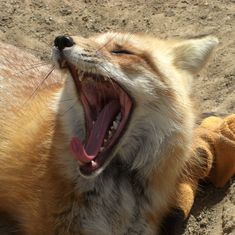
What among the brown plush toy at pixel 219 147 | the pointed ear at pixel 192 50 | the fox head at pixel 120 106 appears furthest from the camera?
the brown plush toy at pixel 219 147

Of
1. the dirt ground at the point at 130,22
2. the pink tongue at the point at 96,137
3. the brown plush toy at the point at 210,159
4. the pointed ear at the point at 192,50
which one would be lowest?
the brown plush toy at the point at 210,159

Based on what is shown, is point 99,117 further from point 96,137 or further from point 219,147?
point 219,147

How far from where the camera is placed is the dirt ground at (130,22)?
6.40 m

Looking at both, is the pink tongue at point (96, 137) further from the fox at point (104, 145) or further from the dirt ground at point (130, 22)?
the dirt ground at point (130, 22)

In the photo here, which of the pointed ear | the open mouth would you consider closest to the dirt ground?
the pointed ear

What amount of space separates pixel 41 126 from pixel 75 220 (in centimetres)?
84

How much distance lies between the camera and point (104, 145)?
165 inches

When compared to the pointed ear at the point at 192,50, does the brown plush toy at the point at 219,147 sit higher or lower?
lower

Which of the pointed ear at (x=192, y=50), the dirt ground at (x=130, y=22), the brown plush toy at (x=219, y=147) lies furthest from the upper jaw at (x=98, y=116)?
the dirt ground at (x=130, y=22)

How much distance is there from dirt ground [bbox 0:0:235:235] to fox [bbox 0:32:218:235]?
5.91 feet

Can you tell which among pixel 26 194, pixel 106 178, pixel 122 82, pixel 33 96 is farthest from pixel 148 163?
pixel 33 96

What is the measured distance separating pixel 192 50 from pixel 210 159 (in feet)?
3.09

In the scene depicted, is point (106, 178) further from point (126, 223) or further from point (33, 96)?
point (33, 96)

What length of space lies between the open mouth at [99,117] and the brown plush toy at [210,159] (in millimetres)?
745
